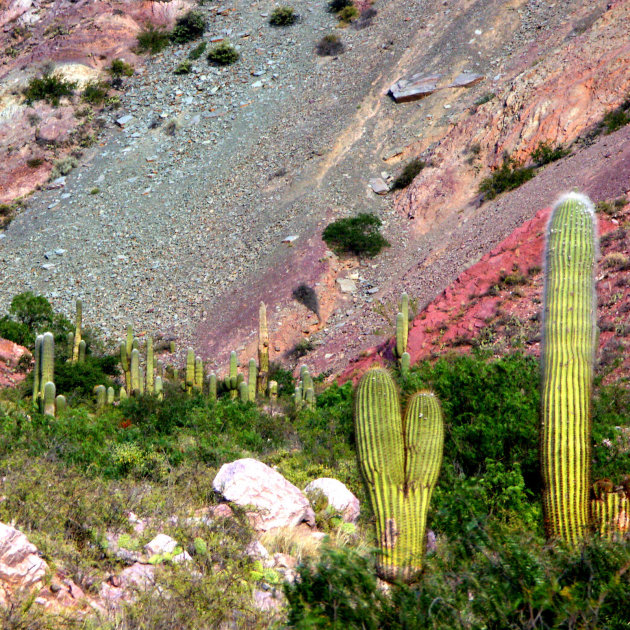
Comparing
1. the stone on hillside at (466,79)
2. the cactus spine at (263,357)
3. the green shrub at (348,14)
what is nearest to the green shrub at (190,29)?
the green shrub at (348,14)

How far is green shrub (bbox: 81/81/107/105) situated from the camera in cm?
3475

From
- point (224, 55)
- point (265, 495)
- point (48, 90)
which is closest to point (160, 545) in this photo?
point (265, 495)

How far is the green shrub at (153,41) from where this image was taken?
122 ft

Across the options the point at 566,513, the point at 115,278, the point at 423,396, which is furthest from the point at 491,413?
the point at 115,278

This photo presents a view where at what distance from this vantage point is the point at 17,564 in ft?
16.1

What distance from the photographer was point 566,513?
15.8 feet

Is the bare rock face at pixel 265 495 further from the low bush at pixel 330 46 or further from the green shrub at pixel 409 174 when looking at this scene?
the low bush at pixel 330 46

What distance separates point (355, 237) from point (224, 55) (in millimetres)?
15491

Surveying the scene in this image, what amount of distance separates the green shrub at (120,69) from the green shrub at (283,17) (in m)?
7.08

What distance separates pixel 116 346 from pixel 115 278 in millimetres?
4053

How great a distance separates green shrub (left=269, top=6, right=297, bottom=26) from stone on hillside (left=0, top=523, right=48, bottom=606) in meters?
34.3

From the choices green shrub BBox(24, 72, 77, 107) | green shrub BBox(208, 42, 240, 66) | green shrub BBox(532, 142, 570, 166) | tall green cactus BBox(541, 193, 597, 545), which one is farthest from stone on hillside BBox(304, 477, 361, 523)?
green shrub BBox(24, 72, 77, 107)

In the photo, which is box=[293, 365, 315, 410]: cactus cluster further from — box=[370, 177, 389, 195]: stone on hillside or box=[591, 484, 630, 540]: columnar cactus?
box=[370, 177, 389, 195]: stone on hillside

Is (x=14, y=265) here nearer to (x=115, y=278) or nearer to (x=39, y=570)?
(x=115, y=278)
